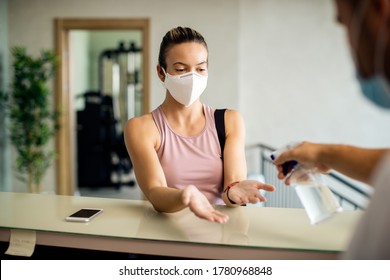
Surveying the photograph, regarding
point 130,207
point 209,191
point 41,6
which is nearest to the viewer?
point 130,207

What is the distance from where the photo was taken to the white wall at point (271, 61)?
486cm

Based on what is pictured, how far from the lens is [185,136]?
5.31ft

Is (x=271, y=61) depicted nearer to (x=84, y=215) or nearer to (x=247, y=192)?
(x=247, y=192)

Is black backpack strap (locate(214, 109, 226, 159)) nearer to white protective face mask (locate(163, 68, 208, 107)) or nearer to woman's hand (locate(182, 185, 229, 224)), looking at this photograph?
white protective face mask (locate(163, 68, 208, 107))

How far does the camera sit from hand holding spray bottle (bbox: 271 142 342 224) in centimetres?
109

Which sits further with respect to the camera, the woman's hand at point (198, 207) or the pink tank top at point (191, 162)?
the pink tank top at point (191, 162)

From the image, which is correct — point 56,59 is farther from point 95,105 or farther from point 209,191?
point 209,191

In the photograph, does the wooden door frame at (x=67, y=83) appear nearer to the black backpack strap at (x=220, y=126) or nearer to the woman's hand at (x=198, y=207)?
the black backpack strap at (x=220, y=126)

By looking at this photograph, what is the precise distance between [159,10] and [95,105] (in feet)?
5.61

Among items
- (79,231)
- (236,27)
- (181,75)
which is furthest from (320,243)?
(236,27)

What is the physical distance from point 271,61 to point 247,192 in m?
3.92

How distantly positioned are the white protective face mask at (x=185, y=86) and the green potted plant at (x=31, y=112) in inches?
130

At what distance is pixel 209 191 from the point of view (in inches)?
62.9

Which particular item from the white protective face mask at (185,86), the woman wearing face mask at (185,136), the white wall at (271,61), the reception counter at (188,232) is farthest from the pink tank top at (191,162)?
the white wall at (271,61)
